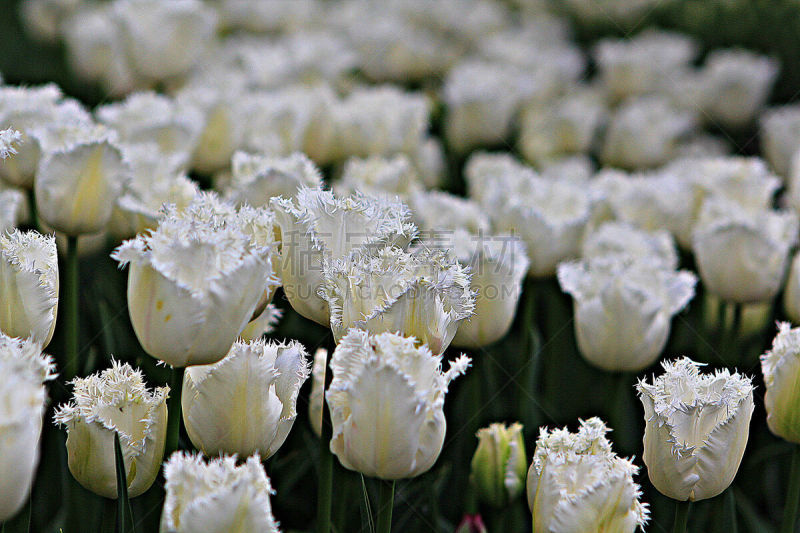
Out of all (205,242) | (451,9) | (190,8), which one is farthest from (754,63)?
(205,242)

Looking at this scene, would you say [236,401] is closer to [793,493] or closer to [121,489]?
[121,489]

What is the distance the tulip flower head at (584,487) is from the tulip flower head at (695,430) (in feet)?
0.18

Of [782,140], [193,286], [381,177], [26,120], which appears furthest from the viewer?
[782,140]

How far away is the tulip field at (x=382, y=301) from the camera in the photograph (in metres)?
0.67

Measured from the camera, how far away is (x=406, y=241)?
78 centimetres

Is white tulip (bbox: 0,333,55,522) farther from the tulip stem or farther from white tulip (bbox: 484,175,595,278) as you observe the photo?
white tulip (bbox: 484,175,595,278)

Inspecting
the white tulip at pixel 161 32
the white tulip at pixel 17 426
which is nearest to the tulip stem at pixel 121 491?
the white tulip at pixel 17 426

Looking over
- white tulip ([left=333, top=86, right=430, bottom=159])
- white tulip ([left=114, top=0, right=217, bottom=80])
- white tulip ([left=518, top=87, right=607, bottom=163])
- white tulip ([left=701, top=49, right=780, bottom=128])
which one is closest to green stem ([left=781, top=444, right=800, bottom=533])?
white tulip ([left=333, top=86, right=430, bottom=159])

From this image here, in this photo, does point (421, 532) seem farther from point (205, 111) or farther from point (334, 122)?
point (334, 122)

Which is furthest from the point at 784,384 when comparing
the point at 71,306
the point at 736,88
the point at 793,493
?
the point at 736,88

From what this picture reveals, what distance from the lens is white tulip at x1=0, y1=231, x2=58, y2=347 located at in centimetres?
75

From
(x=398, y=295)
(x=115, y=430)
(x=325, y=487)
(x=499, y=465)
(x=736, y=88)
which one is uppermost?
(x=398, y=295)

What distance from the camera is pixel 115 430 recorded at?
0.72m

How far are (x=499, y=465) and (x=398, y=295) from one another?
36 cm
